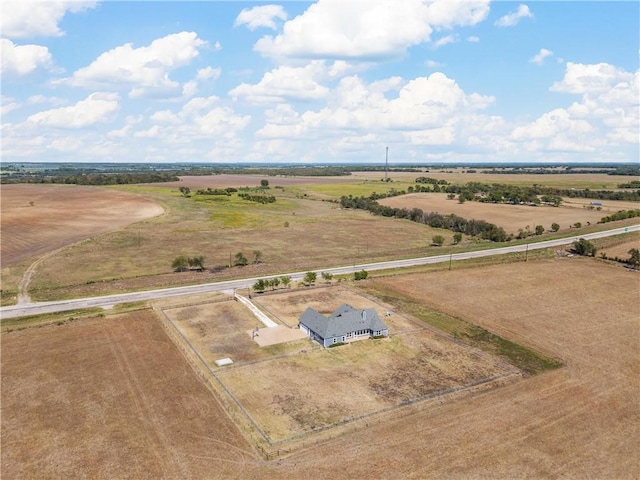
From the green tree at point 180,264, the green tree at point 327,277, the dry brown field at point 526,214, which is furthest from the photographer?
the dry brown field at point 526,214

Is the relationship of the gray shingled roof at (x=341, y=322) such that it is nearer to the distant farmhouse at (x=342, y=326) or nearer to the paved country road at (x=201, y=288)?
the distant farmhouse at (x=342, y=326)

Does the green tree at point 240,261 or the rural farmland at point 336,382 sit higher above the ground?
the green tree at point 240,261

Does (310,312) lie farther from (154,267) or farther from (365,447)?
(154,267)

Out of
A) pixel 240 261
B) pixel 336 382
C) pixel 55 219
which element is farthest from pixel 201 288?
pixel 55 219

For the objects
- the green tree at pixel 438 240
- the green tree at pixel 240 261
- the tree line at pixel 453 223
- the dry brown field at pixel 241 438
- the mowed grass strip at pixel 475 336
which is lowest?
the dry brown field at pixel 241 438

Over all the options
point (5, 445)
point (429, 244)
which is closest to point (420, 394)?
point (5, 445)

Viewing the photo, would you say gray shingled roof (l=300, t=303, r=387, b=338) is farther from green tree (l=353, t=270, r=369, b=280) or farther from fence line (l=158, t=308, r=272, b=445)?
green tree (l=353, t=270, r=369, b=280)

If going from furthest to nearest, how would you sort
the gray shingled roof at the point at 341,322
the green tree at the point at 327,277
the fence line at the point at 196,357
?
1. the green tree at the point at 327,277
2. the gray shingled roof at the point at 341,322
3. the fence line at the point at 196,357

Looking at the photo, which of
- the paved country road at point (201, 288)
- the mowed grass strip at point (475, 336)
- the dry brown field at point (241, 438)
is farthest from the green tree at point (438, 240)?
the dry brown field at point (241, 438)
